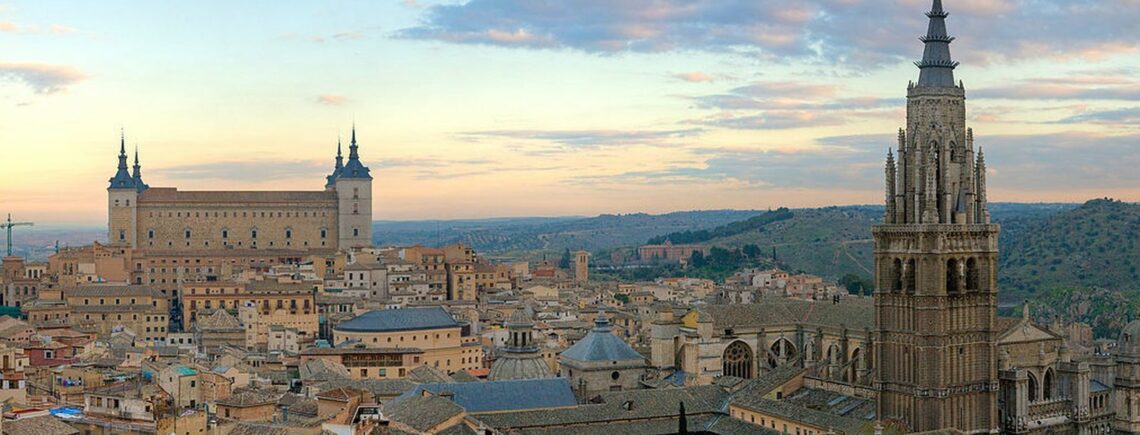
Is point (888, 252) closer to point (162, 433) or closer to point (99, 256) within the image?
point (162, 433)

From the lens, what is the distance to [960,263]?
46.8 metres

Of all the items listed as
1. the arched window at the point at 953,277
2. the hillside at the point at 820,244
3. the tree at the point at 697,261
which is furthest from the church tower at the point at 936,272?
the tree at the point at 697,261

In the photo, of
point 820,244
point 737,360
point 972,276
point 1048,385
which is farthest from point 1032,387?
point 820,244

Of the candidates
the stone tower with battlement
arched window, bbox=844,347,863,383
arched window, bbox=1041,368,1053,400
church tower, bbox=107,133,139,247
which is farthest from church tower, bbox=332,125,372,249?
arched window, bbox=1041,368,1053,400

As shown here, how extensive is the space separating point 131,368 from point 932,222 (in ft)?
105

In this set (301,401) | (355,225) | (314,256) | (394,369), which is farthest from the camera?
(355,225)

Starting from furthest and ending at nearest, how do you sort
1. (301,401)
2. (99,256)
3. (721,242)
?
(721,242) → (99,256) → (301,401)

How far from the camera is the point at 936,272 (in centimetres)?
4631

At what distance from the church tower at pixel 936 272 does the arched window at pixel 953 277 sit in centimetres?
3

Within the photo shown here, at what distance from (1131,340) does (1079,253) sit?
291 feet

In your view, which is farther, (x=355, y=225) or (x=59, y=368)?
(x=355, y=225)

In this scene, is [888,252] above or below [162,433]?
above

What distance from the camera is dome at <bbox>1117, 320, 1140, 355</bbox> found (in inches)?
2051

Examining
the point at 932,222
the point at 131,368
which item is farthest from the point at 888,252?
the point at 131,368
